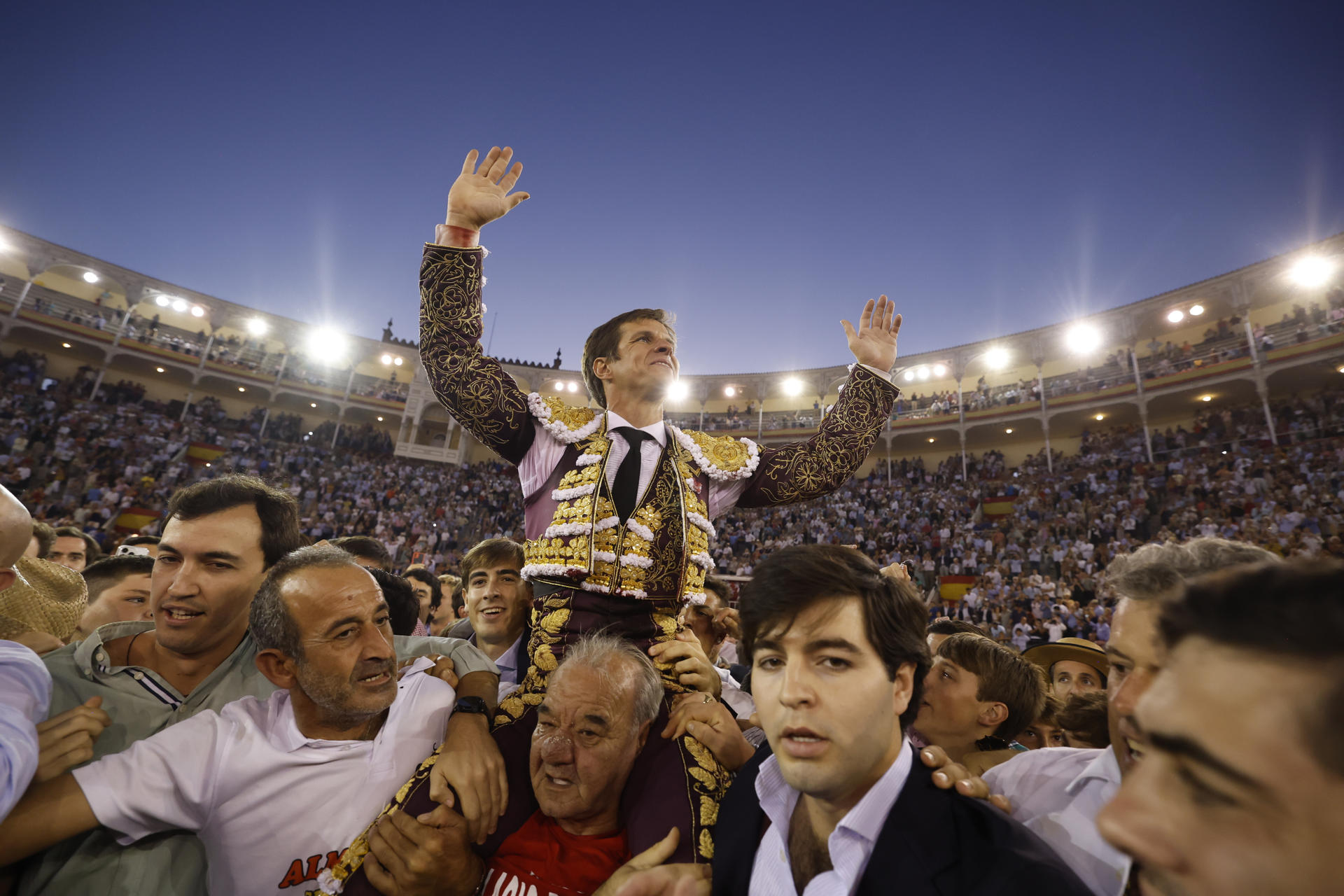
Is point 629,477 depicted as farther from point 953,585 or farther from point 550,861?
point 953,585

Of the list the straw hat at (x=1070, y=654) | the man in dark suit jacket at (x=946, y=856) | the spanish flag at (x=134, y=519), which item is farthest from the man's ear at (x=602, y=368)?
the spanish flag at (x=134, y=519)

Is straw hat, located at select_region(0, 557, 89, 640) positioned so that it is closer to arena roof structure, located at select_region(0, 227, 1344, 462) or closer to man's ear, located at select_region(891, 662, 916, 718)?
man's ear, located at select_region(891, 662, 916, 718)

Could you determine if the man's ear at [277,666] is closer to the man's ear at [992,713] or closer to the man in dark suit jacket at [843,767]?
the man in dark suit jacket at [843,767]

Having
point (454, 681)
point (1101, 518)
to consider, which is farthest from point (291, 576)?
point (1101, 518)

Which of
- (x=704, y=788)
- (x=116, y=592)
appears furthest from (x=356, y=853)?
(x=116, y=592)

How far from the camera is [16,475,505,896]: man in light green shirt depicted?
175 cm

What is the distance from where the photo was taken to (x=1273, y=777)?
646mm

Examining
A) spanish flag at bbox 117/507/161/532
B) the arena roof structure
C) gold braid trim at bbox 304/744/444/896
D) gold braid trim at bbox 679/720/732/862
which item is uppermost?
the arena roof structure

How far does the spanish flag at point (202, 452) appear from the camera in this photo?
25359 mm

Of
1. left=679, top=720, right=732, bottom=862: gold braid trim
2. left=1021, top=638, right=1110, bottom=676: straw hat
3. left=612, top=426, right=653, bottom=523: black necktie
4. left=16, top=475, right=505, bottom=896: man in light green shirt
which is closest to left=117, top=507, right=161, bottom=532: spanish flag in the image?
left=16, top=475, right=505, bottom=896: man in light green shirt

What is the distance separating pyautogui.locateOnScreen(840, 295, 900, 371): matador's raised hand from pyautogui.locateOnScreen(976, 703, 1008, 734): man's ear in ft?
5.59

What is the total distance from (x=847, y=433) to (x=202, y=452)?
3055cm

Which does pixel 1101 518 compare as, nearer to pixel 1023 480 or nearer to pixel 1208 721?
pixel 1023 480

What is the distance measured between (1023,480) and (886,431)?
5.38 meters
